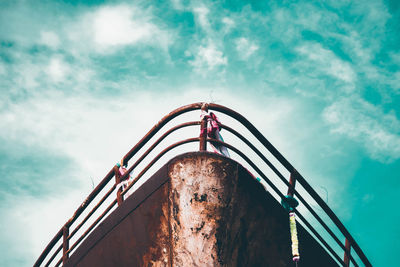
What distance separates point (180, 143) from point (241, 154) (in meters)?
0.70

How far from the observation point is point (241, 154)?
361cm

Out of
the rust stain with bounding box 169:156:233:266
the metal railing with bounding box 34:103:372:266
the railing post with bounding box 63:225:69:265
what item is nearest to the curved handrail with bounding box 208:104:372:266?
the metal railing with bounding box 34:103:372:266

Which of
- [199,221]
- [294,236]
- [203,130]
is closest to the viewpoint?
[199,221]

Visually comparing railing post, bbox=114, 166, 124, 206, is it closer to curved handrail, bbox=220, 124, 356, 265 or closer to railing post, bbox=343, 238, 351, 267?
curved handrail, bbox=220, 124, 356, 265

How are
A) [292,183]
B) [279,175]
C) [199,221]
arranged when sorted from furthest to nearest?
[292,183]
[279,175]
[199,221]

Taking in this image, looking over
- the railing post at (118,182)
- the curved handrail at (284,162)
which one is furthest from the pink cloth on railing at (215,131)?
the railing post at (118,182)

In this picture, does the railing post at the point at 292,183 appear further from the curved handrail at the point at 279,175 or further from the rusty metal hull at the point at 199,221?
the rusty metal hull at the point at 199,221

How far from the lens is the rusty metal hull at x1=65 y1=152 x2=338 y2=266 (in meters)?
3.07

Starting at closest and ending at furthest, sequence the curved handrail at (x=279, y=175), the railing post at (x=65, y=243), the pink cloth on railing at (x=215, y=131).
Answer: the pink cloth on railing at (x=215, y=131) → the curved handrail at (x=279, y=175) → the railing post at (x=65, y=243)

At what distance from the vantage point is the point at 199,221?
3070mm

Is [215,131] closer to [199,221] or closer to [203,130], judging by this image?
[203,130]

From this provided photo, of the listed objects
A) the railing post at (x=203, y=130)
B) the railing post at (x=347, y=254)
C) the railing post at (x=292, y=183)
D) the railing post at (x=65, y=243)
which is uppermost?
the railing post at (x=203, y=130)

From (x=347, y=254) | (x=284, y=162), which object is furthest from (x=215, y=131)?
(x=347, y=254)

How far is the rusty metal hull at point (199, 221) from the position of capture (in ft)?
10.1
